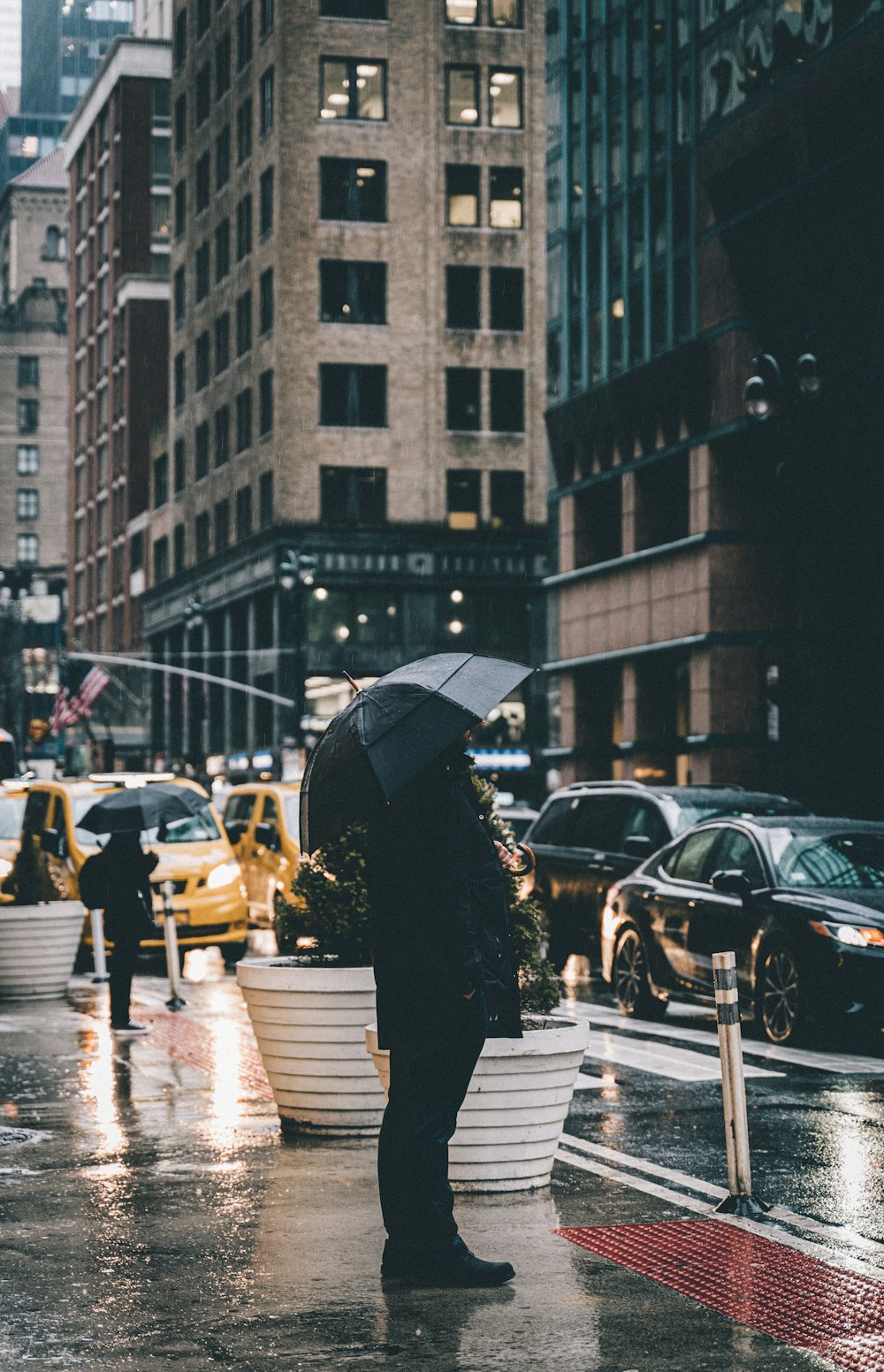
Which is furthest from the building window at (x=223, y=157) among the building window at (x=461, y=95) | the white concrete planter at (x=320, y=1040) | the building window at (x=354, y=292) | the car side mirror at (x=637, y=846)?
the white concrete planter at (x=320, y=1040)

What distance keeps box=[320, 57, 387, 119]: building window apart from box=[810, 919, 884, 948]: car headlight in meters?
57.7

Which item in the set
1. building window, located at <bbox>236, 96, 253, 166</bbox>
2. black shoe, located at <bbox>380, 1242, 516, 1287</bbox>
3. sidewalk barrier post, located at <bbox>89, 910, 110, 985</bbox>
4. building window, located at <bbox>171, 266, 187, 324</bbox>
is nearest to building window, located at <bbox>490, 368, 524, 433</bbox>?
building window, located at <bbox>236, 96, 253, 166</bbox>

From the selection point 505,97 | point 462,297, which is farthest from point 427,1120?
point 505,97

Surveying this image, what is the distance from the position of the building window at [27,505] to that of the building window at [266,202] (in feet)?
237

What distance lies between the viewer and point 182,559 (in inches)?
3162

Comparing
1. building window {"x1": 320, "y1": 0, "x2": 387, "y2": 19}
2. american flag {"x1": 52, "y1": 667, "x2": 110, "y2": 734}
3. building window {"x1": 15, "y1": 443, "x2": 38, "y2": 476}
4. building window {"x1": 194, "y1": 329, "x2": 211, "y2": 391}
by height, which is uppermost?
building window {"x1": 320, "y1": 0, "x2": 387, "y2": 19}

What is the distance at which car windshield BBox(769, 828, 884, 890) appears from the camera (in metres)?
14.8

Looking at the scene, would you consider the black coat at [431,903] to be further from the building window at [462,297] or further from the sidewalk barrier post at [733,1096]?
the building window at [462,297]

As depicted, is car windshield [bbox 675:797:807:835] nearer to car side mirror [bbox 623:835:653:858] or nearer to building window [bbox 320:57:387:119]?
car side mirror [bbox 623:835:653:858]

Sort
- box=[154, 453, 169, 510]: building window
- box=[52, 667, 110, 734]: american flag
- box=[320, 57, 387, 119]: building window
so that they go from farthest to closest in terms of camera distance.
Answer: box=[154, 453, 169, 510]: building window < box=[320, 57, 387, 119]: building window < box=[52, 667, 110, 734]: american flag

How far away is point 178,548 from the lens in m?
81.2

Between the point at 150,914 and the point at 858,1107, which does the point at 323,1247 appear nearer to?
the point at 858,1107

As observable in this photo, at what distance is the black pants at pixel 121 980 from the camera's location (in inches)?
591

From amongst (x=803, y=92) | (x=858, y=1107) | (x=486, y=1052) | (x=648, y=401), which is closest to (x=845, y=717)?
(x=648, y=401)
